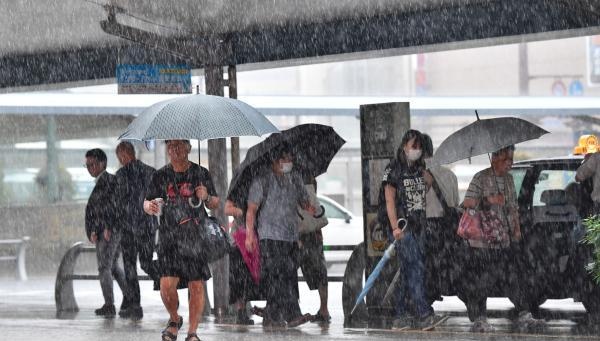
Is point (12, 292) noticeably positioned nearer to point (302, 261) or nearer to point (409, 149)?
point (302, 261)

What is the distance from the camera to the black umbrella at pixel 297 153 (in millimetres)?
11180

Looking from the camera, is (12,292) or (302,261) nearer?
(302,261)

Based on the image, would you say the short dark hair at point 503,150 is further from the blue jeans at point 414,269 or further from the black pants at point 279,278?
the black pants at point 279,278

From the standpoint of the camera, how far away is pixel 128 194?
512 inches

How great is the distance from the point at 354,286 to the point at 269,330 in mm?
972

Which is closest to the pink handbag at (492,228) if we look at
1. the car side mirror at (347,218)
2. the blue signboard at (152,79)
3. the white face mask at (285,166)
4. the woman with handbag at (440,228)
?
the woman with handbag at (440,228)

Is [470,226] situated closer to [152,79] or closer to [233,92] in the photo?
[233,92]

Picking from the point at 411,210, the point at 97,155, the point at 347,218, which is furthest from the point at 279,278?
the point at 347,218

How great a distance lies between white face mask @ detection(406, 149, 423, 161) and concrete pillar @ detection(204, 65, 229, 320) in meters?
2.78

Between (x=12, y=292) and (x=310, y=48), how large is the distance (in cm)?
871

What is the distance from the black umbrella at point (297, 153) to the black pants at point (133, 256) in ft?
5.42

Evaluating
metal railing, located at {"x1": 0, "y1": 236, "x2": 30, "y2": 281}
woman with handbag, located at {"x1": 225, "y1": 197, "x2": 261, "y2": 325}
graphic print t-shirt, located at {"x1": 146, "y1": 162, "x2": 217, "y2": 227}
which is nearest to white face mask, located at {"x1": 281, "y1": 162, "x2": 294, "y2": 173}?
woman with handbag, located at {"x1": 225, "y1": 197, "x2": 261, "y2": 325}

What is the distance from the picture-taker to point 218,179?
12.8 meters

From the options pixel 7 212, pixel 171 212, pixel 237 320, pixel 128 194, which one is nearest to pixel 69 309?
pixel 128 194
